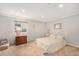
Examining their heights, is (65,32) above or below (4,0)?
below

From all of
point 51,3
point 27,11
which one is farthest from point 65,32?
point 27,11

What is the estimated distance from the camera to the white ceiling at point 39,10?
1.51 m

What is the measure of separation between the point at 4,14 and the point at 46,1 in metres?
0.97

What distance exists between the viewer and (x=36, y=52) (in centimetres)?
166

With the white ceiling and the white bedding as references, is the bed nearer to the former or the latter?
the white bedding

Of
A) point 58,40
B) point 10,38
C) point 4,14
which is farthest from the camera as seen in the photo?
point 58,40

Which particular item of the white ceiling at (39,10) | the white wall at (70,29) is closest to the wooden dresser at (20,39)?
the white ceiling at (39,10)

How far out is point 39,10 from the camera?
63.1 inches

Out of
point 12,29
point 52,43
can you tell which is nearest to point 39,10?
point 12,29

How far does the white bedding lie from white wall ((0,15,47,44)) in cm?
17

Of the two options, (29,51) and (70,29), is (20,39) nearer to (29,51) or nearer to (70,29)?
(29,51)

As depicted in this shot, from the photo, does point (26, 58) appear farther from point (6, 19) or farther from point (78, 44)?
point (78, 44)

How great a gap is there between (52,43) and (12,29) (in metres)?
1.12

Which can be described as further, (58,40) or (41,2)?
(58,40)
